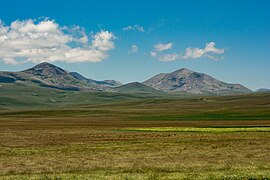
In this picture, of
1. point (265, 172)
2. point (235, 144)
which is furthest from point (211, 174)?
point (235, 144)

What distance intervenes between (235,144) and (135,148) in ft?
46.4

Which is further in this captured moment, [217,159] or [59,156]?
[59,156]

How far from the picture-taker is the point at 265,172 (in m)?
26.9

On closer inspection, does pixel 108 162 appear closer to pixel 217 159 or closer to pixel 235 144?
pixel 217 159

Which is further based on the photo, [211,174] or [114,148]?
[114,148]

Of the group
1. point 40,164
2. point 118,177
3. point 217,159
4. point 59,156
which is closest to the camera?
point 118,177

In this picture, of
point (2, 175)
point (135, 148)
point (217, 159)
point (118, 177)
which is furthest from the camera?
Answer: point (135, 148)

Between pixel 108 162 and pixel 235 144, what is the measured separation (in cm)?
2194

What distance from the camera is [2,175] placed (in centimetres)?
2848

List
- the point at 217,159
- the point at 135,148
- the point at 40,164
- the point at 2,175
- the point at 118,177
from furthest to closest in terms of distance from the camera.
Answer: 1. the point at 135,148
2. the point at 217,159
3. the point at 40,164
4. the point at 2,175
5. the point at 118,177

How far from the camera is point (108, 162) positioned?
3538 centimetres

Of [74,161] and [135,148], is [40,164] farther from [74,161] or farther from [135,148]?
[135,148]

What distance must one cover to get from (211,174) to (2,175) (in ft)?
53.4

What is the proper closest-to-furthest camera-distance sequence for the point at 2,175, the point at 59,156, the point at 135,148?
the point at 2,175
the point at 59,156
the point at 135,148
